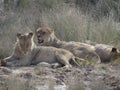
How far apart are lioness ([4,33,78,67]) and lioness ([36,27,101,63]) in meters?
0.47

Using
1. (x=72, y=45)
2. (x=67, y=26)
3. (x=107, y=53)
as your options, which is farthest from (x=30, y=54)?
(x=67, y=26)

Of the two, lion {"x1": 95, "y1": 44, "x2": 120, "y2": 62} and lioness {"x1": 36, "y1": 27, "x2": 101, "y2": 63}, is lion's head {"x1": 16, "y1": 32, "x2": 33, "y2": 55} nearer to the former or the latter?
lioness {"x1": 36, "y1": 27, "x2": 101, "y2": 63}

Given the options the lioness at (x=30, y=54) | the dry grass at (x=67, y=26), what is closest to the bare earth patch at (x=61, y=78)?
the lioness at (x=30, y=54)

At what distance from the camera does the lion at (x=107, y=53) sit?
41.7 feet

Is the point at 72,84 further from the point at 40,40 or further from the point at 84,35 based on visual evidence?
the point at 84,35

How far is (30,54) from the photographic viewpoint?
12203mm

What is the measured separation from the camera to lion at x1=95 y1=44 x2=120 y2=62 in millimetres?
12719

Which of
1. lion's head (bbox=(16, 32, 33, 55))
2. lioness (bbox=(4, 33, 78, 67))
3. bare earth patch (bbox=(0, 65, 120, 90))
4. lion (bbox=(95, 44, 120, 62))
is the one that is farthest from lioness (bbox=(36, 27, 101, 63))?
lion's head (bbox=(16, 32, 33, 55))

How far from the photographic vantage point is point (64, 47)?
42.7ft

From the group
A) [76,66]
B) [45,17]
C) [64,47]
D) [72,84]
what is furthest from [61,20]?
[72,84]

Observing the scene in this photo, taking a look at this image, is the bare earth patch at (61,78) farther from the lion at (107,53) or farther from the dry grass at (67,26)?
the dry grass at (67,26)

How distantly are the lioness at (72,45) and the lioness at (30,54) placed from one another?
0.47 m

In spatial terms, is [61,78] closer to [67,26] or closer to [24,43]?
[24,43]

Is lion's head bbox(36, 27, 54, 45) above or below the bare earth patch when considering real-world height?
above
